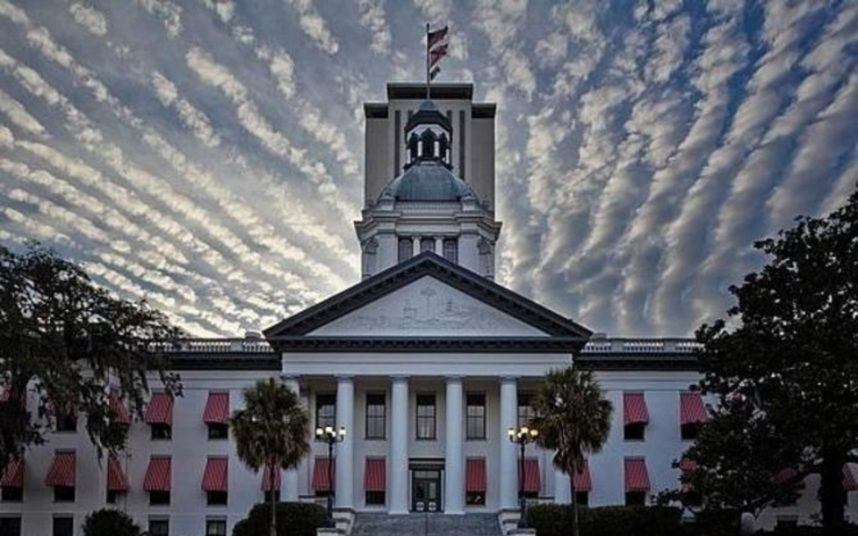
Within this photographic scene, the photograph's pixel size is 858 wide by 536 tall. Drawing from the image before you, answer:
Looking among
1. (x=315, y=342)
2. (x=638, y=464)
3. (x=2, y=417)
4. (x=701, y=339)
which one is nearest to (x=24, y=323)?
(x=2, y=417)

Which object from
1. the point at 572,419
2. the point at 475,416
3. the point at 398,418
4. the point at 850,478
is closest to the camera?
the point at 572,419

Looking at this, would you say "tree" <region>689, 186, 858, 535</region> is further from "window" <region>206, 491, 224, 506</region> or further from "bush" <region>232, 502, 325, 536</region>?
"window" <region>206, 491, 224, 506</region>

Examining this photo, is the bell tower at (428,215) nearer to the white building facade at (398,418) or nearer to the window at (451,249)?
the window at (451,249)

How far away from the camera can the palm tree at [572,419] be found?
42406mm

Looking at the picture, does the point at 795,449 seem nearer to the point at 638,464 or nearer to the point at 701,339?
the point at 701,339

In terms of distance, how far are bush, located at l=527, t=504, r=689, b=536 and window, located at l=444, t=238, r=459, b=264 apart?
75.9 ft

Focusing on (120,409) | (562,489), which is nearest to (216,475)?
(120,409)

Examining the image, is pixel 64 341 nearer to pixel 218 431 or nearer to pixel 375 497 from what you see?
pixel 218 431

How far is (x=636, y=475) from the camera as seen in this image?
5697 cm

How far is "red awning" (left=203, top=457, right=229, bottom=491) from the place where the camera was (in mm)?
56375

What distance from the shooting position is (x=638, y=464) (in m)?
57.3

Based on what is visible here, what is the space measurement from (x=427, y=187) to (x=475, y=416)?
18688 millimetres

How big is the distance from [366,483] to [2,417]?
1970 cm

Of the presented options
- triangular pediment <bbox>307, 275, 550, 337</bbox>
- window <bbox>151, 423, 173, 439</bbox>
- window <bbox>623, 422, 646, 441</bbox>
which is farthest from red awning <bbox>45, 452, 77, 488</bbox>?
window <bbox>623, 422, 646, 441</bbox>
